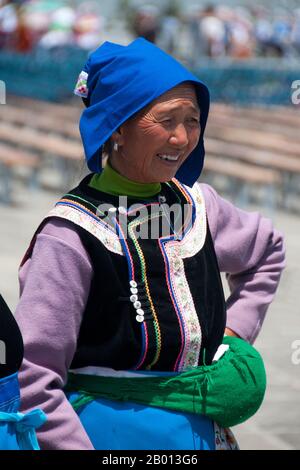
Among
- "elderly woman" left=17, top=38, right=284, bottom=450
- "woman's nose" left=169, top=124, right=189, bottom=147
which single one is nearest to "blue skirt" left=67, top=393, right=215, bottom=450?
"elderly woman" left=17, top=38, right=284, bottom=450

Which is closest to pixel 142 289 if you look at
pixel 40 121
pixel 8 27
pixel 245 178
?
pixel 245 178

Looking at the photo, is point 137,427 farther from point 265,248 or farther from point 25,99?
point 25,99

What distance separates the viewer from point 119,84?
2002mm

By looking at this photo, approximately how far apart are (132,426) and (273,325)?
413 cm

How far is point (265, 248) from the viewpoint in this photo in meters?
2.40

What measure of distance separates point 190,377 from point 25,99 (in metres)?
12.9

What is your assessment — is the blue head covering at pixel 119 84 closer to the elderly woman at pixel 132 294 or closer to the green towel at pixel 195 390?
the elderly woman at pixel 132 294

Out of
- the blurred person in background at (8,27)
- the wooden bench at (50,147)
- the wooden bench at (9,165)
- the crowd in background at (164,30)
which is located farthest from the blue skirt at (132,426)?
the blurred person in background at (8,27)

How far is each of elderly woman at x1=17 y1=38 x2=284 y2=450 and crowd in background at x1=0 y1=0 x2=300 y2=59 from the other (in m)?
13.1

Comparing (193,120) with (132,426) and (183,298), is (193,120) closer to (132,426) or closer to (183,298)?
(183,298)

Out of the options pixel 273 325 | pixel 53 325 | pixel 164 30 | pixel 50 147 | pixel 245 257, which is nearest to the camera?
pixel 53 325

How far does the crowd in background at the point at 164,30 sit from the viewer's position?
659 inches

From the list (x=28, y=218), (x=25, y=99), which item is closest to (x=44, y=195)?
(x=28, y=218)

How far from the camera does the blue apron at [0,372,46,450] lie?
1730 millimetres
